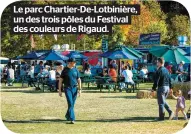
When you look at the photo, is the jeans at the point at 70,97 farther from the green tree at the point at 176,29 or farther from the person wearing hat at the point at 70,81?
the green tree at the point at 176,29

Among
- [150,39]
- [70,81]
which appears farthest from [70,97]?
[150,39]

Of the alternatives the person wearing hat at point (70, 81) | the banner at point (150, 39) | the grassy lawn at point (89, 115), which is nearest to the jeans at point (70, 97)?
the person wearing hat at point (70, 81)

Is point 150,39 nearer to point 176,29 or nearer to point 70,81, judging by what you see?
point 176,29

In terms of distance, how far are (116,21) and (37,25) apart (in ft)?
4.92

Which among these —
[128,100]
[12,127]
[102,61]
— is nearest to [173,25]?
[102,61]

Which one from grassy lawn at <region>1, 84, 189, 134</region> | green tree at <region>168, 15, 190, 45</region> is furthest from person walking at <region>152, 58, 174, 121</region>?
green tree at <region>168, 15, 190, 45</region>

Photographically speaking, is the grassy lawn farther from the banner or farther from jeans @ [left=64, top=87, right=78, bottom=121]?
the banner

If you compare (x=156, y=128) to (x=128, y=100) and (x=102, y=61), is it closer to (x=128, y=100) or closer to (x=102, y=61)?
(x=128, y=100)

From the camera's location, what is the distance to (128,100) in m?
15.8

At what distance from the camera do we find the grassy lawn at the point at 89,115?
10203 mm

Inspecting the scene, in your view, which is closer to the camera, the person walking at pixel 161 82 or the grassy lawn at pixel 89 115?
the grassy lawn at pixel 89 115

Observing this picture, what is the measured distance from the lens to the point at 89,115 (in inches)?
481

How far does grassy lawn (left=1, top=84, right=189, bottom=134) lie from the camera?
1020 cm

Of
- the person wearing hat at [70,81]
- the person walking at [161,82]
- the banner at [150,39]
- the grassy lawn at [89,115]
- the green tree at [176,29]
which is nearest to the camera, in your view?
the grassy lawn at [89,115]
